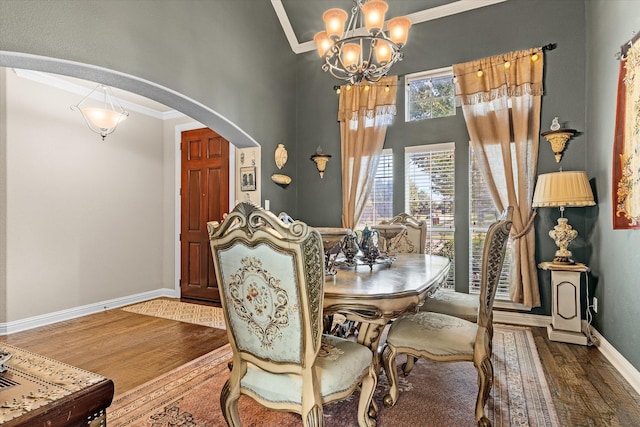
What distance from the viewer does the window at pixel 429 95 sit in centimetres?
406

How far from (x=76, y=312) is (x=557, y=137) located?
19.1ft

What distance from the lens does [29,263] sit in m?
3.61

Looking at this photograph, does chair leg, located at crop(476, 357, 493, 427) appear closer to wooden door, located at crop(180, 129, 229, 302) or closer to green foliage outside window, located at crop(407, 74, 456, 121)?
green foliage outside window, located at crop(407, 74, 456, 121)

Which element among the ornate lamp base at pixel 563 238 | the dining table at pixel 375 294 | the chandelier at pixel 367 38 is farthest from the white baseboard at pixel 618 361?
the chandelier at pixel 367 38

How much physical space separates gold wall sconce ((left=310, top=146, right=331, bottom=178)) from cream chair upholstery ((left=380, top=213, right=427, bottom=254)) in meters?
1.70

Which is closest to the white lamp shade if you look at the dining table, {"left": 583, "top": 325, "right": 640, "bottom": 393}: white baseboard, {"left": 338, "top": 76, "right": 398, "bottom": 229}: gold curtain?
{"left": 338, "top": 76, "right": 398, "bottom": 229}: gold curtain

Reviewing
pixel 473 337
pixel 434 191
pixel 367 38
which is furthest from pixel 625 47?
pixel 473 337

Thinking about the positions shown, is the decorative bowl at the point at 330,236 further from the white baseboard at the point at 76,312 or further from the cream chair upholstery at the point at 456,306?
the white baseboard at the point at 76,312

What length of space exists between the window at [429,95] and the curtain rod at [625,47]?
1.61 m

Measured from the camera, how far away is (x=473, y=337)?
1.77 meters

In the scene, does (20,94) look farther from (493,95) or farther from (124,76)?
(493,95)

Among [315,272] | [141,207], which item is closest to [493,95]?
[315,272]

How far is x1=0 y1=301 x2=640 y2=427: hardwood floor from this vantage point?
2.01 meters

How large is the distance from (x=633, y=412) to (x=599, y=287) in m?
1.45
